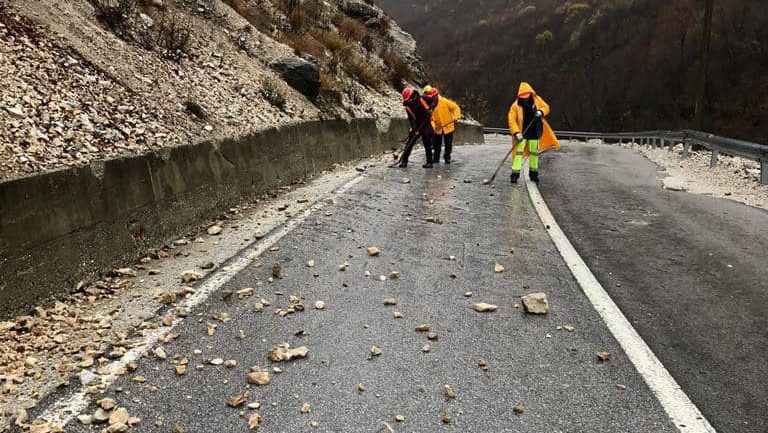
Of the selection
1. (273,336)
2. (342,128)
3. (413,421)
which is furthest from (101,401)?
(342,128)

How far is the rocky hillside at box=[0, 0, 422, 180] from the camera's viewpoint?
5527mm

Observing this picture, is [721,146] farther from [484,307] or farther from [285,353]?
[285,353]

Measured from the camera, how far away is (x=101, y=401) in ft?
10.3

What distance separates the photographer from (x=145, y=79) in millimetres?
7988

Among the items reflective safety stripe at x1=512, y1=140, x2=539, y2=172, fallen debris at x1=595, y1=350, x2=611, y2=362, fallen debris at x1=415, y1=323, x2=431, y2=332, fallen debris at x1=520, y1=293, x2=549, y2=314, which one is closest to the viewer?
fallen debris at x1=595, y1=350, x2=611, y2=362

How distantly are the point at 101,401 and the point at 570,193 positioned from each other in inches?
310

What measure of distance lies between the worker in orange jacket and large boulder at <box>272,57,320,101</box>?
2416 millimetres

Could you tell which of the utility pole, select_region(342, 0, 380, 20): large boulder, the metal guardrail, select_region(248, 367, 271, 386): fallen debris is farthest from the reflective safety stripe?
select_region(342, 0, 380, 20): large boulder

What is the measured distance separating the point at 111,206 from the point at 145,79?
3.33 meters

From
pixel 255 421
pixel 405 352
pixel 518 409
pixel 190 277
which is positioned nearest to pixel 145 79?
pixel 190 277

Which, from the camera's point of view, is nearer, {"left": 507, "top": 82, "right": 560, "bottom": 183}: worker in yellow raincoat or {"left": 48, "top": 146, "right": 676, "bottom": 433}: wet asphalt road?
{"left": 48, "top": 146, "right": 676, "bottom": 433}: wet asphalt road

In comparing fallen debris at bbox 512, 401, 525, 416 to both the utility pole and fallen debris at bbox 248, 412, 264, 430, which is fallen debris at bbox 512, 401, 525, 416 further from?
the utility pole

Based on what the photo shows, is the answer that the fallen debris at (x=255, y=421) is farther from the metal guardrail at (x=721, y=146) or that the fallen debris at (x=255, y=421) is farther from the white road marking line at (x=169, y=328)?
the metal guardrail at (x=721, y=146)

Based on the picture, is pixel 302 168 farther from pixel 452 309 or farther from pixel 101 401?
pixel 101 401
